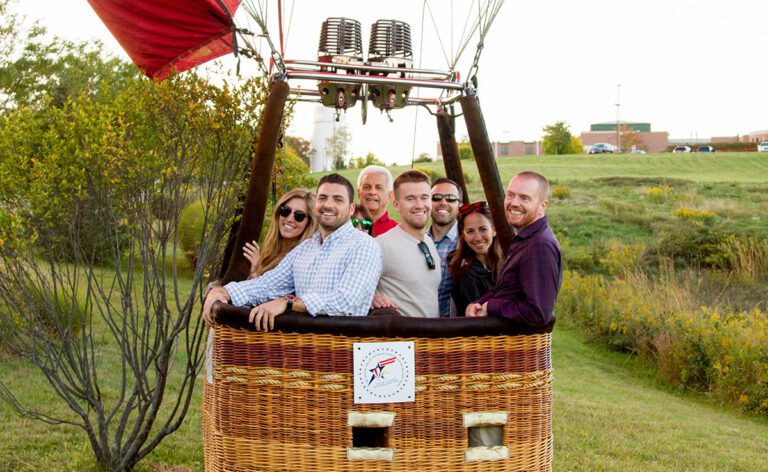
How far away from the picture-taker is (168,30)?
3729 millimetres

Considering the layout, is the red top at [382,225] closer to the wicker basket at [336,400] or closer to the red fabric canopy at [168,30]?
the red fabric canopy at [168,30]

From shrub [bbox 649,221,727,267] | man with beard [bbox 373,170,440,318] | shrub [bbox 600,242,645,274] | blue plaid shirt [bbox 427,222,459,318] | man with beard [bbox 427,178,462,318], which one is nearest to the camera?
man with beard [bbox 373,170,440,318]

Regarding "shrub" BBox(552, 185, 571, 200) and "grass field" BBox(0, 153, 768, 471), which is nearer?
"grass field" BBox(0, 153, 768, 471)

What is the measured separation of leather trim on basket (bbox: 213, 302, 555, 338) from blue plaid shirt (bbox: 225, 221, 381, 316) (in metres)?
0.05

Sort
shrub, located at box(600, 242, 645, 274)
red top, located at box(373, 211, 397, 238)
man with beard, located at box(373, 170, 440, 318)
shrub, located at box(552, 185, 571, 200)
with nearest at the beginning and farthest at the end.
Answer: man with beard, located at box(373, 170, 440, 318), red top, located at box(373, 211, 397, 238), shrub, located at box(600, 242, 645, 274), shrub, located at box(552, 185, 571, 200)

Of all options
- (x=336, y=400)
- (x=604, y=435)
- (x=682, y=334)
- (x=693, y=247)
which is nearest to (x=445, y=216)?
(x=336, y=400)

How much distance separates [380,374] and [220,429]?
0.54 meters

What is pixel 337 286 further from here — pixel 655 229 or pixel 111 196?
pixel 655 229

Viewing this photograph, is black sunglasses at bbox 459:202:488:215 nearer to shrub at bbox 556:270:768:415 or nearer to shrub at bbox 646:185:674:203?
shrub at bbox 556:270:768:415

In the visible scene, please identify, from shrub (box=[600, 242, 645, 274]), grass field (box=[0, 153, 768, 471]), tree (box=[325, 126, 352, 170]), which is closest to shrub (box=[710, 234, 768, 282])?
shrub (box=[600, 242, 645, 274])

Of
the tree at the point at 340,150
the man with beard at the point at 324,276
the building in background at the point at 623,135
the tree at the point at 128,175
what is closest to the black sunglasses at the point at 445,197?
the man with beard at the point at 324,276

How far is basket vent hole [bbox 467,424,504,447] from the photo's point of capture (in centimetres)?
251

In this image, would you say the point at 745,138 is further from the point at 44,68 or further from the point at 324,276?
the point at 324,276

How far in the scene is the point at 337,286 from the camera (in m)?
2.53
